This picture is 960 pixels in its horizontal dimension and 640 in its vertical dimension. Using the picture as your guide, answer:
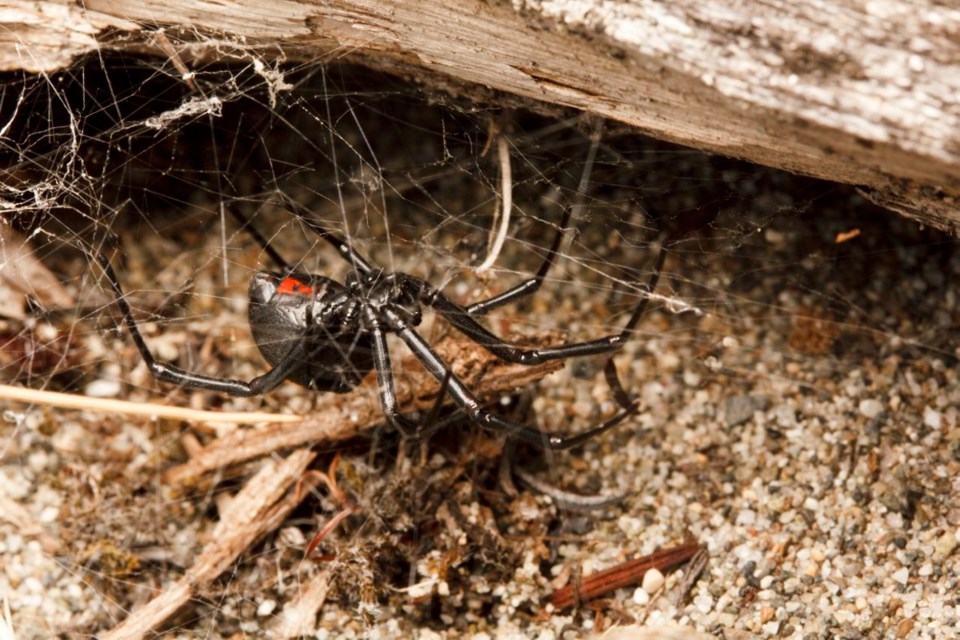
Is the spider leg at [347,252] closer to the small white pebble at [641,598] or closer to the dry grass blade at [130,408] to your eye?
the dry grass blade at [130,408]

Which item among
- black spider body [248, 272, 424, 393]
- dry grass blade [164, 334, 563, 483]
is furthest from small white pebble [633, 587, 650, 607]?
black spider body [248, 272, 424, 393]

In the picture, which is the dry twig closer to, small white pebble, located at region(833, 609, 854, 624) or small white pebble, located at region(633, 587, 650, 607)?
small white pebble, located at region(633, 587, 650, 607)

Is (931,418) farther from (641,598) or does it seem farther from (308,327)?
(308,327)

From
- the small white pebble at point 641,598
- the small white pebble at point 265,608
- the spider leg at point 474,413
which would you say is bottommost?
the small white pebble at point 265,608

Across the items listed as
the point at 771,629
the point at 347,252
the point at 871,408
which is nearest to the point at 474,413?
the point at 347,252

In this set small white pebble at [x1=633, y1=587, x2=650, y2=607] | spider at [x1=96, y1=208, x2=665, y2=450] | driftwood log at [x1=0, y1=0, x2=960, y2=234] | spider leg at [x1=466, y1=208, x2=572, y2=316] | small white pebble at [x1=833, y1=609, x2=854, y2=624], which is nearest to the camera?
driftwood log at [x1=0, y1=0, x2=960, y2=234]

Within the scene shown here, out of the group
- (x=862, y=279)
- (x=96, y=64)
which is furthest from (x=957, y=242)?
(x=96, y=64)

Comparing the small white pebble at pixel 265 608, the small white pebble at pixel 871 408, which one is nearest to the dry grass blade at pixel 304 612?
the small white pebble at pixel 265 608
